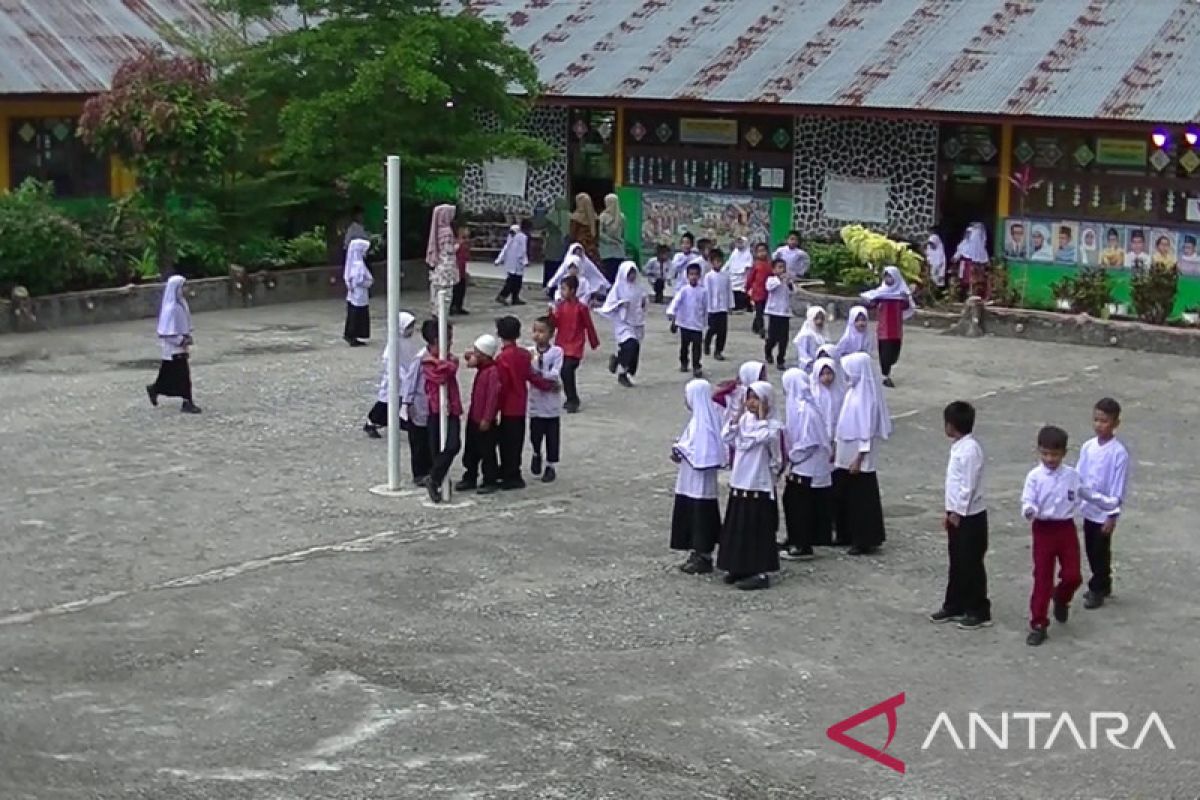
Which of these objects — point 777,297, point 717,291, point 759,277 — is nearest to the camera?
point 717,291

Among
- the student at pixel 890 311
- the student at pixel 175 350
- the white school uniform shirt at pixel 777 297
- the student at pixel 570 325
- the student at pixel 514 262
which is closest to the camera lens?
the student at pixel 175 350

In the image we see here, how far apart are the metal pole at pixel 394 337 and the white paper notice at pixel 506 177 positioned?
17.2 meters

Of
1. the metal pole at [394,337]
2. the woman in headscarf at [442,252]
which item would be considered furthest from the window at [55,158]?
the metal pole at [394,337]

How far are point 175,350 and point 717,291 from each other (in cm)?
591

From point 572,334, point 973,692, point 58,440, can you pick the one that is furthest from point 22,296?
point 973,692

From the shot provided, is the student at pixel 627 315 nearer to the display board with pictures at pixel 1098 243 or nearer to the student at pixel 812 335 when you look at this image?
the student at pixel 812 335

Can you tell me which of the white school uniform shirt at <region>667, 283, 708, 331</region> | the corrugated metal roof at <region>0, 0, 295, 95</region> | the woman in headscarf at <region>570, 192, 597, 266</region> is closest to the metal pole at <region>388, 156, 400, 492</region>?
the white school uniform shirt at <region>667, 283, 708, 331</region>

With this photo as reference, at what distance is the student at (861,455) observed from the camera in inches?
470

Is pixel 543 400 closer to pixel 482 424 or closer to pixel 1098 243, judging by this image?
pixel 482 424

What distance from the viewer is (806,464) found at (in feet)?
39.2

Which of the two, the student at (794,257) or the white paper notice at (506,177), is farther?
the white paper notice at (506,177)

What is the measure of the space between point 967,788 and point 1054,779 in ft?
1.38

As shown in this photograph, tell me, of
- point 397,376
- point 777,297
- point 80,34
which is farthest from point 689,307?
point 80,34

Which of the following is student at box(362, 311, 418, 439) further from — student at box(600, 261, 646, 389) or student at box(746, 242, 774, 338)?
student at box(746, 242, 774, 338)
